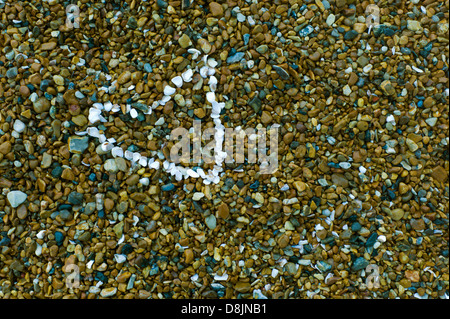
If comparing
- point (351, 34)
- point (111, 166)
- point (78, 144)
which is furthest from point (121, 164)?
point (351, 34)

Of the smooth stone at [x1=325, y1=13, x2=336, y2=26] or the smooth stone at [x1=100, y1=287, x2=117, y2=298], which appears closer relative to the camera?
the smooth stone at [x1=100, y1=287, x2=117, y2=298]

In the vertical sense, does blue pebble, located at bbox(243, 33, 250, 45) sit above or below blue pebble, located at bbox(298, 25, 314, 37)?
below

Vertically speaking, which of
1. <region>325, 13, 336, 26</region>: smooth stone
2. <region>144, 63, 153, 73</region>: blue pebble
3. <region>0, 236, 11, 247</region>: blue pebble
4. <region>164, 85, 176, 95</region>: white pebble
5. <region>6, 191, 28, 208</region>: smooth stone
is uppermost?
<region>325, 13, 336, 26</region>: smooth stone

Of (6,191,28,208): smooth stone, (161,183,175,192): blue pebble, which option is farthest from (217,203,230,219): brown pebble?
(6,191,28,208): smooth stone

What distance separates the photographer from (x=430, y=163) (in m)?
1.15

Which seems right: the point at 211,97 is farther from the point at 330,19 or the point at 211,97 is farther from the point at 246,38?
the point at 330,19

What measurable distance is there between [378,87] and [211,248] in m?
0.70

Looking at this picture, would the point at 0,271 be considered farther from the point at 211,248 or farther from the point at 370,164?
the point at 370,164

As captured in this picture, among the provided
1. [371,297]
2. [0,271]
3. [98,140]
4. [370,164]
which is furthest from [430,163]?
[0,271]

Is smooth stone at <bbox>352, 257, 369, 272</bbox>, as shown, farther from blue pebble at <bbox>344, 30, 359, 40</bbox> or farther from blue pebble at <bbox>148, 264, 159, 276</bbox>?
blue pebble at <bbox>344, 30, 359, 40</bbox>

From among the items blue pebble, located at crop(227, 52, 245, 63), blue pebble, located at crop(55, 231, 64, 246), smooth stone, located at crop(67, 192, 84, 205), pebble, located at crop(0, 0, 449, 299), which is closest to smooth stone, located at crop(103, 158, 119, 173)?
pebble, located at crop(0, 0, 449, 299)

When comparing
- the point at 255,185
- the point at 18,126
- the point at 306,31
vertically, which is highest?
the point at 306,31

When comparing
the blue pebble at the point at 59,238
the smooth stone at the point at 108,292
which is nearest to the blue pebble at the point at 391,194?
the smooth stone at the point at 108,292

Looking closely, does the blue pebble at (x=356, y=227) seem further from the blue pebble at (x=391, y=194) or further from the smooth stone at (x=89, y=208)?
the smooth stone at (x=89, y=208)
